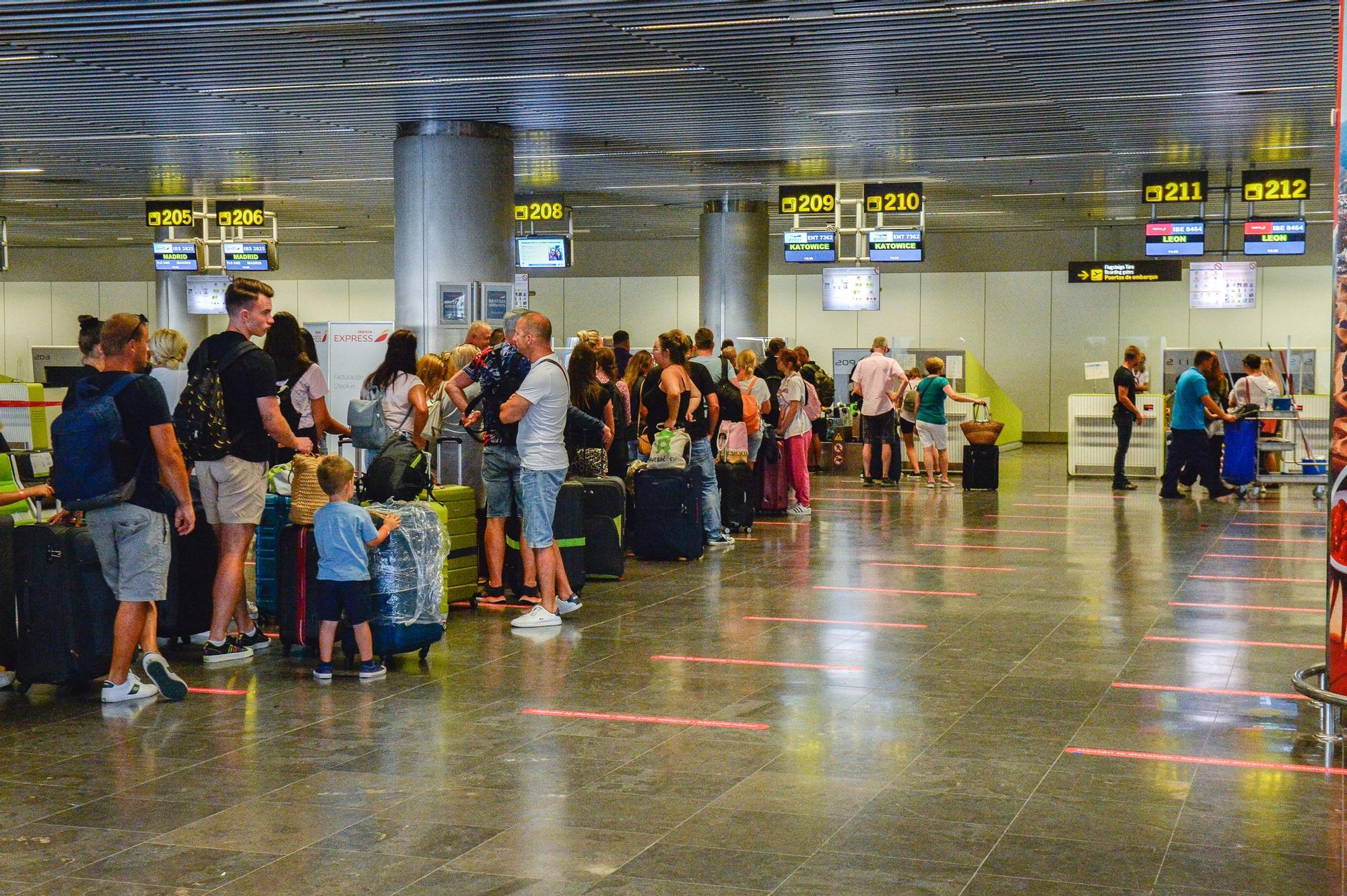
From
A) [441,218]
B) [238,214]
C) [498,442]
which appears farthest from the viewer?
[238,214]

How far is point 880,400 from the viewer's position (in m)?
16.9

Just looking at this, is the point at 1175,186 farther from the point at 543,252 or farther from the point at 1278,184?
the point at 543,252

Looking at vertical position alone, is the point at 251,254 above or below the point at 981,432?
above

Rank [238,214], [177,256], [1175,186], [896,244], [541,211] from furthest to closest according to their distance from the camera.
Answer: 1. [177,256]
2. [238,214]
3. [896,244]
4. [541,211]
5. [1175,186]

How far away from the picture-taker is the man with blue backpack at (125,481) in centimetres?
592

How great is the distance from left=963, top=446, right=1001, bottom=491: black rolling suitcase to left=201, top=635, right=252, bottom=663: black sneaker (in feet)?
36.2

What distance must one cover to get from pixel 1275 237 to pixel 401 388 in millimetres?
12279

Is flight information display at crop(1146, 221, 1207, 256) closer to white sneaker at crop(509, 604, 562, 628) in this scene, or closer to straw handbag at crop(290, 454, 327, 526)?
white sneaker at crop(509, 604, 562, 628)

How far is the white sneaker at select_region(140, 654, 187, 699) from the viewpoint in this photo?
20.2ft

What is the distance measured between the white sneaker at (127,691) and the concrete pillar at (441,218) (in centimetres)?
628

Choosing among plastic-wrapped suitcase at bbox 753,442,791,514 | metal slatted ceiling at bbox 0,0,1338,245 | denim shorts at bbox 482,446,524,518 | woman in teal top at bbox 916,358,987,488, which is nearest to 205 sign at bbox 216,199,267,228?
metal slatted ceiling at bbox 0,0,1338,245

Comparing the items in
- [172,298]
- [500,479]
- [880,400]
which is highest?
[172,298]

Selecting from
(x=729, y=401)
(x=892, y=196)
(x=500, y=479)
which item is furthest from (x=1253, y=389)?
(x=500, y=479)

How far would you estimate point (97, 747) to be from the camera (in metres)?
5.45
